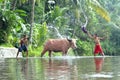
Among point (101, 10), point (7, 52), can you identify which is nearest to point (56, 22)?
point (101, 10)

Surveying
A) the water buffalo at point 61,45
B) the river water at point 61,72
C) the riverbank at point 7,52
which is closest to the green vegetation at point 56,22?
the riverbank at point 7,52

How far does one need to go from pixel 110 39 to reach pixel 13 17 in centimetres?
2326

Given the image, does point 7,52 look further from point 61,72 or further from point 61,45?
point 61,72

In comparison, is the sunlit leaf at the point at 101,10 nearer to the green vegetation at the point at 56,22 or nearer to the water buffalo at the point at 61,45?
the green vegetation at the point at 56,22

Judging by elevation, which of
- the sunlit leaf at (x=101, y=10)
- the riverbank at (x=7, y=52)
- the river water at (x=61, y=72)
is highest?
the sunlit leaf at (x=101, y=10)

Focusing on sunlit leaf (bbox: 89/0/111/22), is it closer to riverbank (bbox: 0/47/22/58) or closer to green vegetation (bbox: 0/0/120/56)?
green vegetation (bbox: 0/0/120/56)

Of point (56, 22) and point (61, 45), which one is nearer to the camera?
point (61, 45)

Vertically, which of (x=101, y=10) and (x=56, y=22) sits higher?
(x=101, y=10)

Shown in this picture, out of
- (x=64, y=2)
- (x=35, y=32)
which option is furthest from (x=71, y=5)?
(x=35, y=32)

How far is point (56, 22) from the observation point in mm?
33656

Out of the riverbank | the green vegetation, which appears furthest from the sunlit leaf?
the riverbank

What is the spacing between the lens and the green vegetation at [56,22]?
26.7m

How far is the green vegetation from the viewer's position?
26.7 metres

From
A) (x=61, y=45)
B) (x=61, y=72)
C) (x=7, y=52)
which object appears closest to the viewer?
(x=61, y=72)
